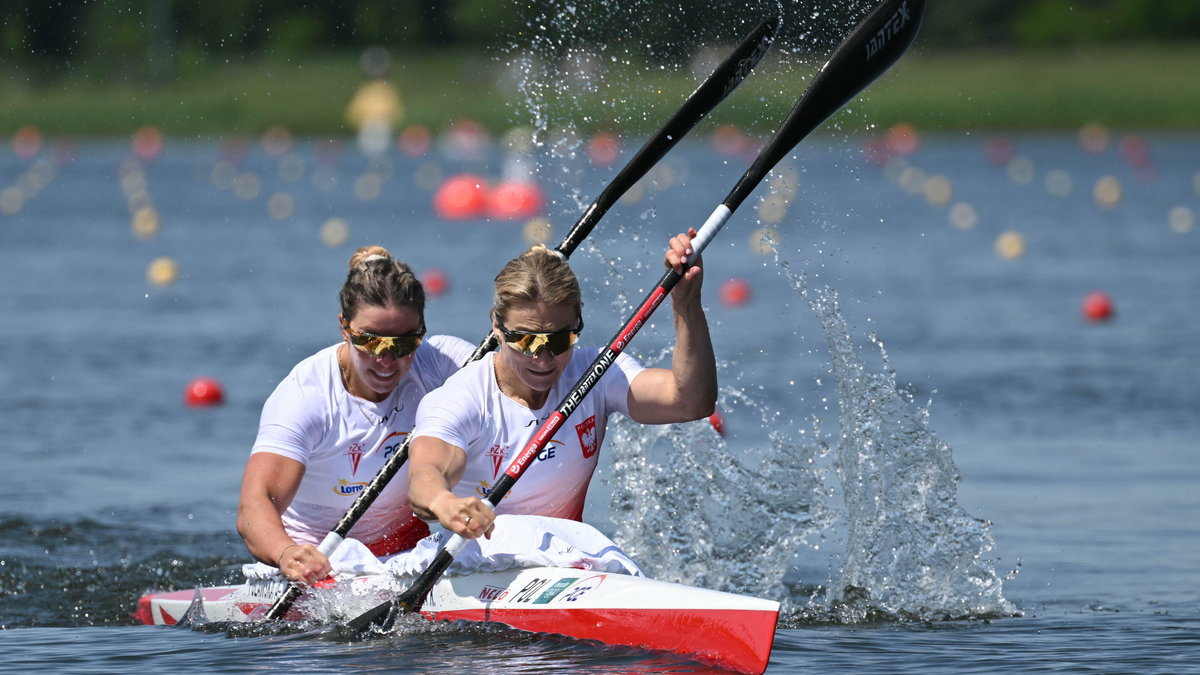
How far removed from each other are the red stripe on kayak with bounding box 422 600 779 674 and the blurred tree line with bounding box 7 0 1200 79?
3330cm

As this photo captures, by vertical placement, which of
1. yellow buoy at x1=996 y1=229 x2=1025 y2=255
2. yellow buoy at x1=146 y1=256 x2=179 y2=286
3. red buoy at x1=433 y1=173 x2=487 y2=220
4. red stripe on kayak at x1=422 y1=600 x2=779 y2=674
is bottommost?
red stripe on kayak at x1=422 y1=600 x2=779 y2=674

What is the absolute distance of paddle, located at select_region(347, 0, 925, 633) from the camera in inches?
232

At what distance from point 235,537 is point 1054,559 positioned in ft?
14.4

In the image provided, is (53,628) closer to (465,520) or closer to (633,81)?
(465,520)

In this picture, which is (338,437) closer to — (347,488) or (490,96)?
(347,488)

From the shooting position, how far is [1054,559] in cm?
852

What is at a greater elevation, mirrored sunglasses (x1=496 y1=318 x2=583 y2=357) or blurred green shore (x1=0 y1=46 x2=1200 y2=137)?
blurred green shore (x1=0 y1=46 x2=1200 y2=137)

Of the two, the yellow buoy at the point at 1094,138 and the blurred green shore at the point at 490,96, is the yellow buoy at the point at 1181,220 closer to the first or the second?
the blurred green shore at the point at 490,96

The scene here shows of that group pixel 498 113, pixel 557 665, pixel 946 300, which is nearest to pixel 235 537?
pixel 557 665

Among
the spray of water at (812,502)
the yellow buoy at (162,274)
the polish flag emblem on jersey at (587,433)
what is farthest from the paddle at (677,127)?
the yellow buoy at (162,274)

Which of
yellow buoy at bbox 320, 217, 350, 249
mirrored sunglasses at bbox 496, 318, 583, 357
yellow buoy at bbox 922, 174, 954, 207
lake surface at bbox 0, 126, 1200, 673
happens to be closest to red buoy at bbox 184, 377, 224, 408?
lake surface at bbox 0, 126, 1200, 673

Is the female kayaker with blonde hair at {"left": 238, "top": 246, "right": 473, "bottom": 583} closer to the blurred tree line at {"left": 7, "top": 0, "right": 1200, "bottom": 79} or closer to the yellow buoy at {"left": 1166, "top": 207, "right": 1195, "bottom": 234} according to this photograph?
the yellow buoy at {"left": 1166, "top": 207, "right": 1195, "bottom": 234}

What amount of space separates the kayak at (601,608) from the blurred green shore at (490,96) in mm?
34973

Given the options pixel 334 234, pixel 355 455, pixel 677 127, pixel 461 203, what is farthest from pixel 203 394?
pixel 461 203
